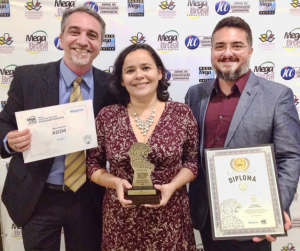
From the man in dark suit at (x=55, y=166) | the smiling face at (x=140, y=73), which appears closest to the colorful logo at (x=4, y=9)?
the man in dark suit at (x=55, y=166)

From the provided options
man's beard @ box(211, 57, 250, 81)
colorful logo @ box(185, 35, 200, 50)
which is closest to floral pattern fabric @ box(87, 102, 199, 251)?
man's beard @ box(211, 57, 250, 81)

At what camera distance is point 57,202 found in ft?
5.13

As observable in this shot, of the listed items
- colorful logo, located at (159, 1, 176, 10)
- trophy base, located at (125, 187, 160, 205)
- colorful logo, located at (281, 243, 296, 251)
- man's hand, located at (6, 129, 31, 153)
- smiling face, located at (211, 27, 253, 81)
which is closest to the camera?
trophy base, located at (125, 187, 160, 205)

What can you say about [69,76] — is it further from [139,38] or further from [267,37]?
[267,37]

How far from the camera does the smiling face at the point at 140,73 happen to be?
137 cm

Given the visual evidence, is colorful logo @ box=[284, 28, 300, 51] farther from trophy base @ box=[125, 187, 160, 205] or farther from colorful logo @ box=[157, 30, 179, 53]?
trophy base @ box=[125, 187, 160, 205]

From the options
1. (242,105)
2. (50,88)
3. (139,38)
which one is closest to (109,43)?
(139,38)

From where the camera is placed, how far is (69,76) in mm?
1544

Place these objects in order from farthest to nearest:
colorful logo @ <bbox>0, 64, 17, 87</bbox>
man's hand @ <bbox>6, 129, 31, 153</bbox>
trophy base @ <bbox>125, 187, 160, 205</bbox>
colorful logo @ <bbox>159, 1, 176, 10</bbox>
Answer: colorful logo @ <bbox>0, 64, 17, 87</bbox> < colorful logo @ <bbox>159, 1, 176, 10</bbox> < man's hand @ <bbox>6, 129, 31, 153</bbox> < trophy base @ <bbox>125, 187, 160, 205</bbox>

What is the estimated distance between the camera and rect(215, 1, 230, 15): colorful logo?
2.13 m

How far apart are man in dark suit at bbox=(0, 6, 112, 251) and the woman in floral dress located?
0.24 m

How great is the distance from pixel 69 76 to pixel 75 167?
0.57 meters

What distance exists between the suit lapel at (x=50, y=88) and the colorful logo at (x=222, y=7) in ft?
4.88

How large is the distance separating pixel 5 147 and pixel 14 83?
0.40 meters
